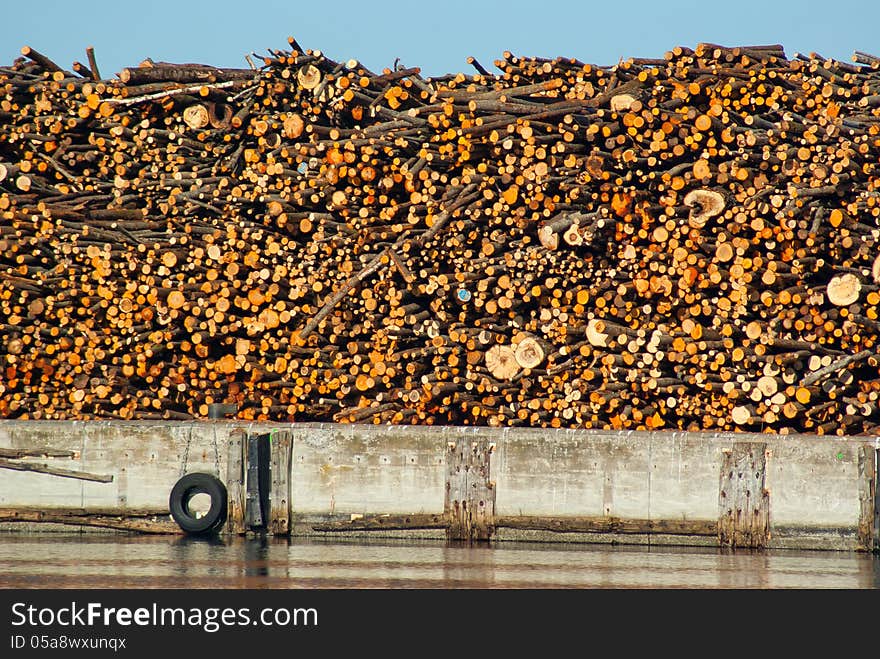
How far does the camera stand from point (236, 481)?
13352mm

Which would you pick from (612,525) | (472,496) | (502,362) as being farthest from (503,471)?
(502,362)

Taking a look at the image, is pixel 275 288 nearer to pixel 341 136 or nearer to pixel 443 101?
Answer: pixel 341 136

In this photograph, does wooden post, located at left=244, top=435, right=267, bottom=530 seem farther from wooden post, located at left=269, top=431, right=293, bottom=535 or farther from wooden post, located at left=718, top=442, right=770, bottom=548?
wooden post, located at left=718, top=442, right=770, bottom=548

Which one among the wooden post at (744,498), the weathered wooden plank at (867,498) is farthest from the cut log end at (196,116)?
the weathered wooden plank at (867,498)

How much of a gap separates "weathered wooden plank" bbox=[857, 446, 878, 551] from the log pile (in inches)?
37.3

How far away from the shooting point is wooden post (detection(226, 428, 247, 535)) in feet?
43.8

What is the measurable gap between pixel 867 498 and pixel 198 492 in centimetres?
703

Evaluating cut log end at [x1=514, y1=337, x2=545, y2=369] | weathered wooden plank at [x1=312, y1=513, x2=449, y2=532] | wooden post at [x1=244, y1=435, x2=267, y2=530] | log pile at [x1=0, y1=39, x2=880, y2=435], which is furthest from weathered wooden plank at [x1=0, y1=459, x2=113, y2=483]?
cut log end at [x1=514, y1=337, x2=545, y2=369]

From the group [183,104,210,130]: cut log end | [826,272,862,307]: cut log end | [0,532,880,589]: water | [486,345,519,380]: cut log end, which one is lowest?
[0,532,880,589]: water

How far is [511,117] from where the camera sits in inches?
568

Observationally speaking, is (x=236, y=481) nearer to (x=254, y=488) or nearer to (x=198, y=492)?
(x=254, y=488)

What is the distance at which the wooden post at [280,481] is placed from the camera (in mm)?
13352

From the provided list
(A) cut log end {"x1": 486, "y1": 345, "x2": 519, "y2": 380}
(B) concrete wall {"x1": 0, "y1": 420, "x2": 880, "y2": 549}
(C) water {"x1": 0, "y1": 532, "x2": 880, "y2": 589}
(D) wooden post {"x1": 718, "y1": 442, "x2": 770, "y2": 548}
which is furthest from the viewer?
(A) cut log end {"x1": 486, "y1": 345, "x2": 519, "y2": 380}

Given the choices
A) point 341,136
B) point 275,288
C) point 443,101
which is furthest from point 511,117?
point 275,288
